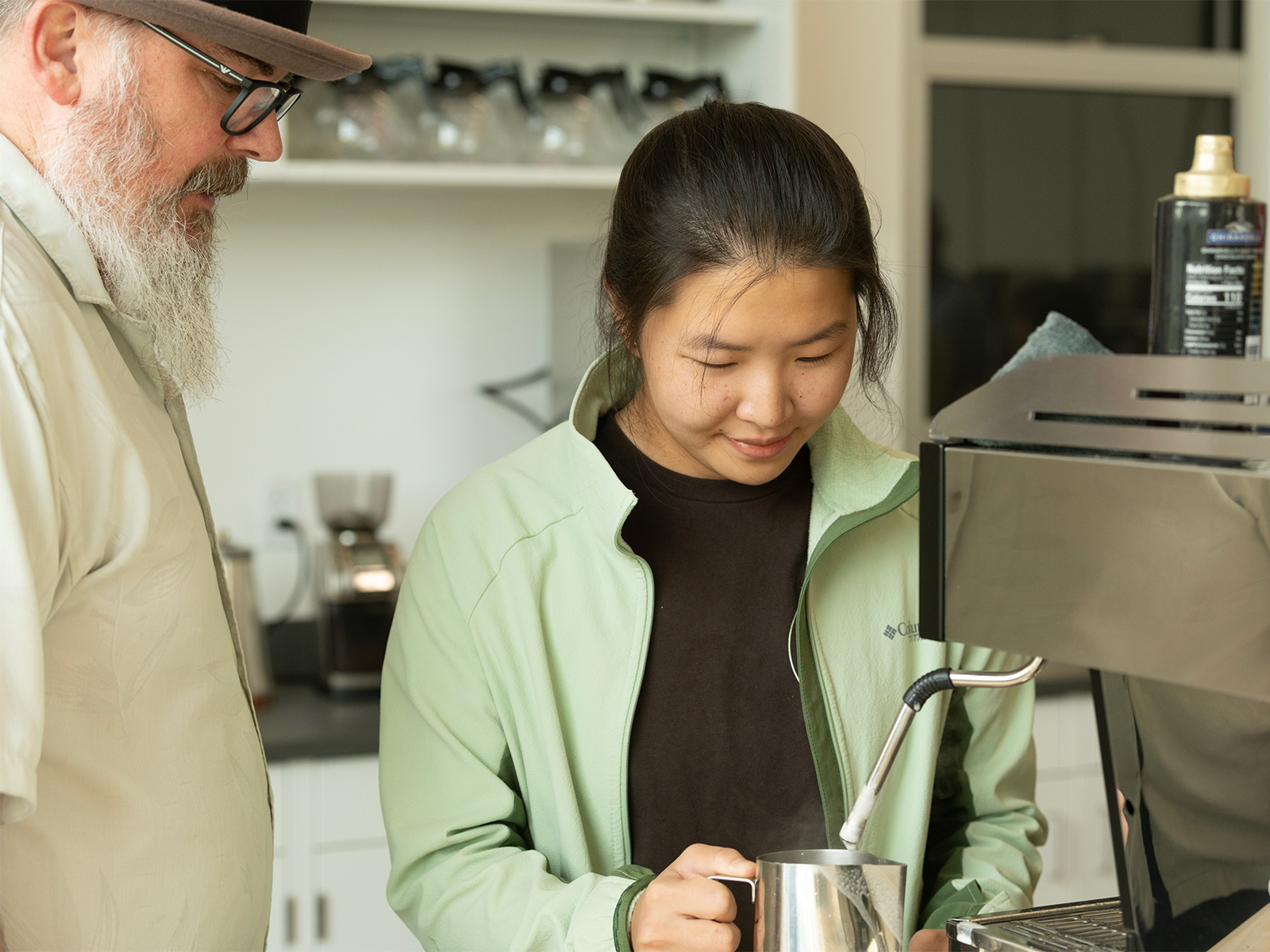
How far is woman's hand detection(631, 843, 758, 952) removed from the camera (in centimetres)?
85

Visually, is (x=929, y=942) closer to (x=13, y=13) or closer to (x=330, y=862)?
(x=13, y=13)

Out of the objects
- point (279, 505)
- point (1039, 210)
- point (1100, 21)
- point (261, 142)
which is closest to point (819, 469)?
point (261, 142)

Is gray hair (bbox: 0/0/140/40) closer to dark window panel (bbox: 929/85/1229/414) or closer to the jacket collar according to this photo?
the jacket collar

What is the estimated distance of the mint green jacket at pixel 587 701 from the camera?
3.43ft

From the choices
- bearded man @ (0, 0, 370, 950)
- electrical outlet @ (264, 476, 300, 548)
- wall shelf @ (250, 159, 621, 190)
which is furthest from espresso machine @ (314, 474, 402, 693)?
bearded man @ (0, 0, 370, 950)

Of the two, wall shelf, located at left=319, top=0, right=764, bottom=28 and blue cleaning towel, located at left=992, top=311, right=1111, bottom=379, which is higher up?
wall shelf, located at left=319, top=0, right=764, bottom=28

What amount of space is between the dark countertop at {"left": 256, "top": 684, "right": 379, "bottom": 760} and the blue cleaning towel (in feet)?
3.97

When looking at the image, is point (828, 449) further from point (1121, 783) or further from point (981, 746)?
point (1121, 783)

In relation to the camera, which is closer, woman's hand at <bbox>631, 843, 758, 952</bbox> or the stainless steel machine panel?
the stainless steel machine panel

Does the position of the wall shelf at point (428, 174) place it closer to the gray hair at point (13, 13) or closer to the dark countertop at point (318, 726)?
the dark countertop at point (318, 726)

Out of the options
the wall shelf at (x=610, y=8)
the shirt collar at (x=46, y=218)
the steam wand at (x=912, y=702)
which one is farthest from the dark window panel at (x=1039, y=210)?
the shirt collar at (x=46, y=218)

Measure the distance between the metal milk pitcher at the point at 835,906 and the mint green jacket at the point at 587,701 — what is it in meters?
0.24

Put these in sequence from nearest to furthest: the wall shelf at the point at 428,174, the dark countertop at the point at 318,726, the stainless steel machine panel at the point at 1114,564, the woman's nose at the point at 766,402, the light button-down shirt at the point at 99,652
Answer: the stainless steel machine panel at the point at 1114,564 → the light button-down shirt at the point at 99,652 → the woman's nose at the point at 766,402 → the dark countertop at the point at 318,726 → the wall shelf at the point at 428,174

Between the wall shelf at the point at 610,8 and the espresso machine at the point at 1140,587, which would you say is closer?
the espresso machine at the point at 1140,587
